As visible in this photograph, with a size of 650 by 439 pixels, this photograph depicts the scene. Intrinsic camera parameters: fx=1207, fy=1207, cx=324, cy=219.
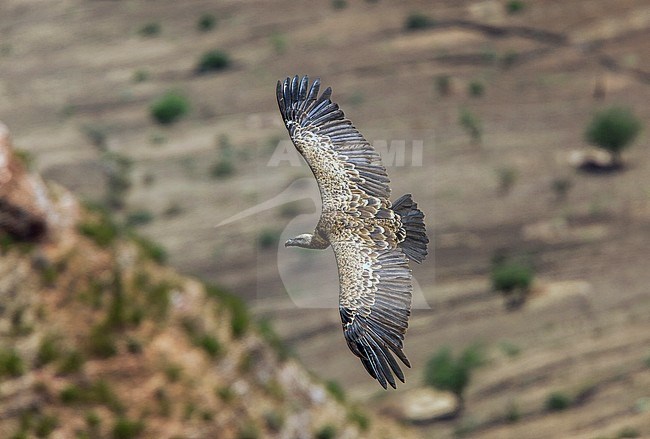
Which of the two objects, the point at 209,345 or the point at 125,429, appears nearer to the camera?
the point at 125,429

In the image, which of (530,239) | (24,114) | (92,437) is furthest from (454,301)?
(92,437)

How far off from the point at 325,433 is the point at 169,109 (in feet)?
161

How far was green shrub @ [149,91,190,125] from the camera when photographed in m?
72.7

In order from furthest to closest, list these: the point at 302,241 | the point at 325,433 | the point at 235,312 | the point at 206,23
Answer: the point at 206,23 → the point at 325,433 → the point at 235,312 → the point at 302,241

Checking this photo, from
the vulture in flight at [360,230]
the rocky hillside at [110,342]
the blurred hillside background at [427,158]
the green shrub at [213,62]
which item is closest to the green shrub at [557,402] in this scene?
the blurred hillside background at [427,158]

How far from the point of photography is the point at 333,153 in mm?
14539

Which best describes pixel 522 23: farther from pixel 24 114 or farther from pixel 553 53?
pixel 24 114

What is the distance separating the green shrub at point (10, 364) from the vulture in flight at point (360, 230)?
9732mm

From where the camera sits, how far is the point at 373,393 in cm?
5031

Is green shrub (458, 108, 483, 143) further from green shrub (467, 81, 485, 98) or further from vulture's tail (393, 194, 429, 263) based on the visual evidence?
vulture's tail (393, 194, 429, 263)

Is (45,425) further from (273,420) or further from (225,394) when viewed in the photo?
(273,420)

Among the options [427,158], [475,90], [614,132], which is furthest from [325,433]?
[475,90]

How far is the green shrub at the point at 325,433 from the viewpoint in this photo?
25688 millimetres

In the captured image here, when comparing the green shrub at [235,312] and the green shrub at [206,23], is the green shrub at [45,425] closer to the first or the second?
the green shrub at [235,312]
